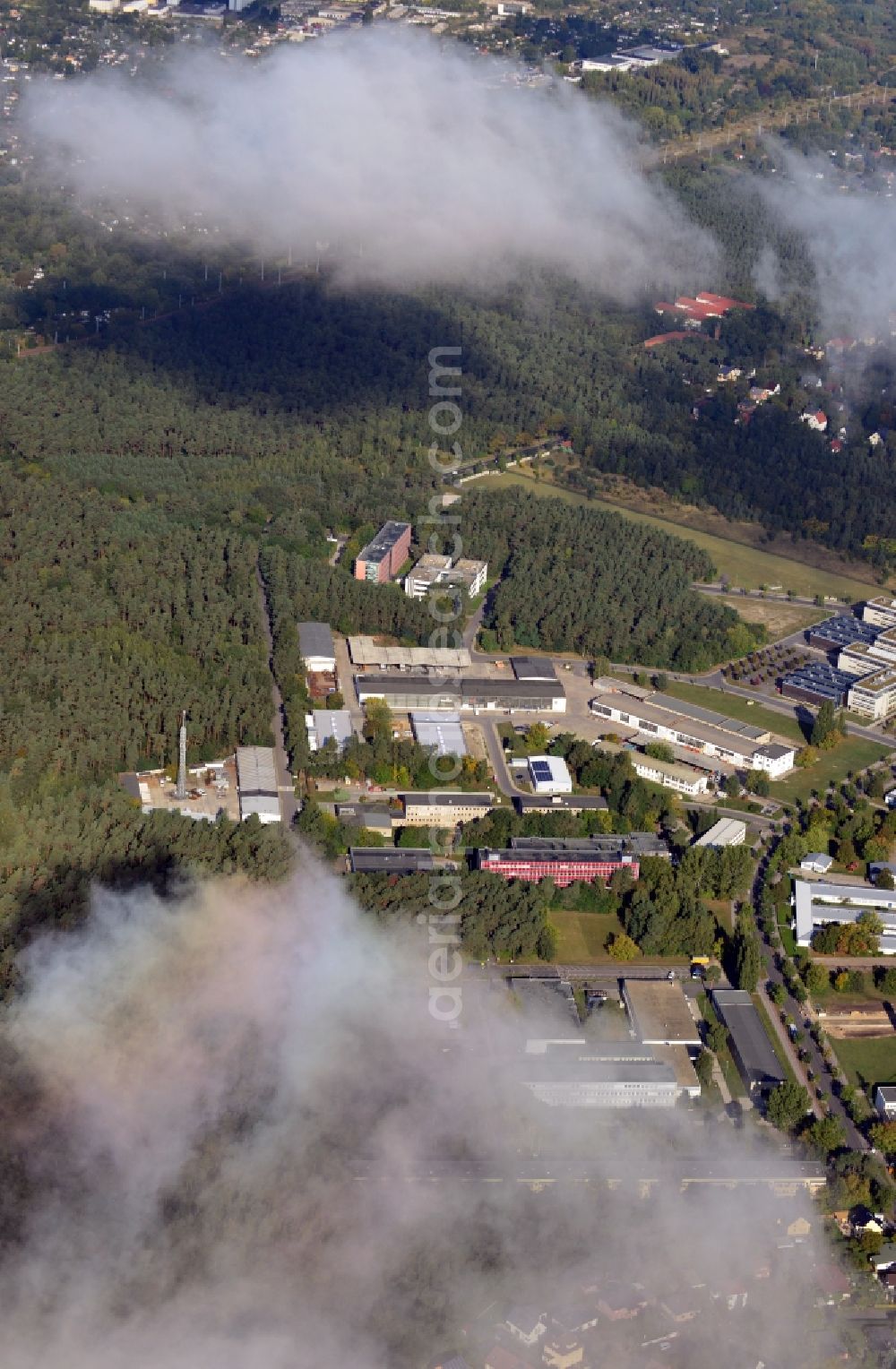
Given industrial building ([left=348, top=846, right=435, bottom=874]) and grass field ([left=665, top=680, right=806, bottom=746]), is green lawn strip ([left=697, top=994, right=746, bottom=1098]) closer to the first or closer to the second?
industrial building ([left=348, top=846, right=435, bottom=874])

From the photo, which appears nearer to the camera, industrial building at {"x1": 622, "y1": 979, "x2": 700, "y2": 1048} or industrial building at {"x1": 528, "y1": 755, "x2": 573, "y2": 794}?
industrial building at {"x1": 622, "y1": 979, "x2": 700, "y2": 1048}

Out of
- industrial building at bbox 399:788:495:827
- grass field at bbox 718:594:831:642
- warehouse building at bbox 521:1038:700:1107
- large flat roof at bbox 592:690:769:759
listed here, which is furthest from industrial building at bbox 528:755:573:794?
grass field at bbox 718:594:831:642

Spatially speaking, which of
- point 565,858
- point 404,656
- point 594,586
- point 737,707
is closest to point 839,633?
point 737,707

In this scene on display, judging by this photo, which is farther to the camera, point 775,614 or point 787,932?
point 775,614

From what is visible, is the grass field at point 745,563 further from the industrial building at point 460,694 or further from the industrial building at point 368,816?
the industrial building at point 368,816

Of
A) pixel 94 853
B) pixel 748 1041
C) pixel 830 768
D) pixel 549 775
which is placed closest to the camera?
pixel 748 1041

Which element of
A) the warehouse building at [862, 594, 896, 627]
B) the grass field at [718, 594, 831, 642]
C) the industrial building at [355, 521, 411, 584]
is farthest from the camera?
the warehouse building at [862, 594, 896, 627]

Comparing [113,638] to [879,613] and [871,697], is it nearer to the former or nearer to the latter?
[871,697]

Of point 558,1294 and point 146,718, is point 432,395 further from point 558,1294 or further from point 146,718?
point 558,1294
